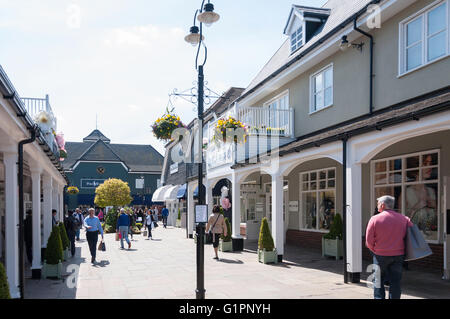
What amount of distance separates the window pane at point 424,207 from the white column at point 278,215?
11.4ft

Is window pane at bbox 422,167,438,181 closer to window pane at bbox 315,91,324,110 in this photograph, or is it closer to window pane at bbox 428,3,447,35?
window pane at bbox 428,3,447,35

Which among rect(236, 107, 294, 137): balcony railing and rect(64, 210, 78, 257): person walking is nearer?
rect(64, 210, 78, 257): person walking

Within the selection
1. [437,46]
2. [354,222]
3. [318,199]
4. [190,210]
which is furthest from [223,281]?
[190,210]

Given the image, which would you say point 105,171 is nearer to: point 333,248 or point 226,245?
point 226,245

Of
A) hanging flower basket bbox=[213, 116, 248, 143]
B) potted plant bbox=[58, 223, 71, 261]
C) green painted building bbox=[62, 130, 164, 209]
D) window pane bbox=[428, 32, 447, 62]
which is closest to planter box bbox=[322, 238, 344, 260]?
hanging flower basket bbox=[213, 116, 248, 143]

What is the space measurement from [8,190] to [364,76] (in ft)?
31.1

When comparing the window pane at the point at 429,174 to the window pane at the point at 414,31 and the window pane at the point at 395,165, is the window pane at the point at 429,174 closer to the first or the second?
the window pane at the point at 395,165

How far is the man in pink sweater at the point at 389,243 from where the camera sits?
643cm

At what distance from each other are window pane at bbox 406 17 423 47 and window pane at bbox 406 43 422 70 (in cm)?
17

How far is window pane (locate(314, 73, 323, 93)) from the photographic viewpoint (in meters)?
14.5

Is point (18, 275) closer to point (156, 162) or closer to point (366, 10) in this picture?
point (366, 10)

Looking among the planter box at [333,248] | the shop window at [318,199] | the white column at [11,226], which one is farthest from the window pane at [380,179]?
the white column at [11,226]

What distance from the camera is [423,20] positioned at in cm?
1007

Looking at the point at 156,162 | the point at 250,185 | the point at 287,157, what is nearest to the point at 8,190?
the point at 287,157
